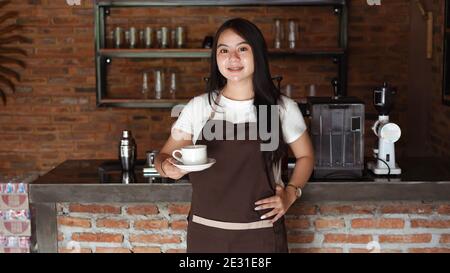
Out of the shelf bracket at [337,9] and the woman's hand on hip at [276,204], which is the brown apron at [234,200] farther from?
the shelf bracket at [337,9]

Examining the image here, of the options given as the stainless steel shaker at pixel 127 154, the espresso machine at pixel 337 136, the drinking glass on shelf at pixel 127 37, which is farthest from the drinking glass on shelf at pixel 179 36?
the espresso machine at pixel 337 136

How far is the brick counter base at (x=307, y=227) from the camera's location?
2.88 m

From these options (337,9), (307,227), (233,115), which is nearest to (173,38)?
(337,9)

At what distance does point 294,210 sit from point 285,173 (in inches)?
6.9

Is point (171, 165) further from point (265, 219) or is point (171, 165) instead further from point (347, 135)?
point (347, 135)

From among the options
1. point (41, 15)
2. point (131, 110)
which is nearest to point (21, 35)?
point (41, 15)

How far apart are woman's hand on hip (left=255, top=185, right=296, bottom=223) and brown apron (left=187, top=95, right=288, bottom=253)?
0.02 m

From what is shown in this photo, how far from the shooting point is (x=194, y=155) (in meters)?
2.19

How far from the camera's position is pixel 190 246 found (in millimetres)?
2314

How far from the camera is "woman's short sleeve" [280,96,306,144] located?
2.32 m

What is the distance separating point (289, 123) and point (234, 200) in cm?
35

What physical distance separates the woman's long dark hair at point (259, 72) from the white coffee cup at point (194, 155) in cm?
22

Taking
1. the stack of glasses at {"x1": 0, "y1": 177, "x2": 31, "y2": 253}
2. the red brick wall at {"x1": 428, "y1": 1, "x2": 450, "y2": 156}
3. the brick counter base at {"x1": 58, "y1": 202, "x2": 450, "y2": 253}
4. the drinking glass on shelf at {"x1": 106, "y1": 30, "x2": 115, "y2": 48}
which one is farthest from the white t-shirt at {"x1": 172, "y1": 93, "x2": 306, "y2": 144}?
the drinking glass on shelf at {"x1": 106, "y1": 30, "x2": 115, "y2": 48}

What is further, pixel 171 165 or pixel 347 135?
pixel 347 135
